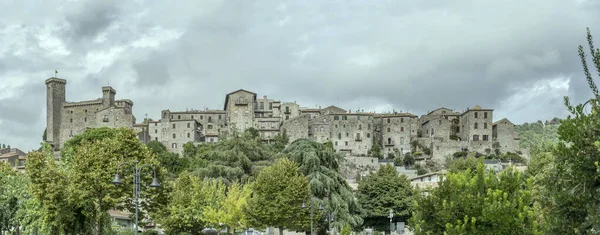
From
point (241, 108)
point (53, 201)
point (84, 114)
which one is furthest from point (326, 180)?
point (84, 114)

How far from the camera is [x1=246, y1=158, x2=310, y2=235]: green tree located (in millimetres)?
40688

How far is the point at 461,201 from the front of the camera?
17.2 meters

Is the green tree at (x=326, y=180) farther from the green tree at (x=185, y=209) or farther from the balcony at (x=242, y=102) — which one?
the balcony at (x=242, y=102)

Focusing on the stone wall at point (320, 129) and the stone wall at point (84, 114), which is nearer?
the stone wall at point (320, 129)

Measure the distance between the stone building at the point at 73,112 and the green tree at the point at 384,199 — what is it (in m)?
85.5

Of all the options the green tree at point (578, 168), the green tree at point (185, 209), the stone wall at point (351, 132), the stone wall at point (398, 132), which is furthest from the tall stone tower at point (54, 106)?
the green tree at point (578, 168)

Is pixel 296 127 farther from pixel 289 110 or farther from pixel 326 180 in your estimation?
pixel 326 180

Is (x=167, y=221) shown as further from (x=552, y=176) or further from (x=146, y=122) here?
(x=146, y=122)

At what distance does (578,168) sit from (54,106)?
147 meters

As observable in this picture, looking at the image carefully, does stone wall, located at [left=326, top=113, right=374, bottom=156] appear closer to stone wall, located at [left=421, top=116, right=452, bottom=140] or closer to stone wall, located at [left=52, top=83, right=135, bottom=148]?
stone wall, located at [left=421, top=116, right=452, bottom=140]

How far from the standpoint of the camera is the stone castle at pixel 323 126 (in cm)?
12975

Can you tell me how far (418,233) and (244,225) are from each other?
27.1 m

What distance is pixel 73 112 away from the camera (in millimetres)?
142875

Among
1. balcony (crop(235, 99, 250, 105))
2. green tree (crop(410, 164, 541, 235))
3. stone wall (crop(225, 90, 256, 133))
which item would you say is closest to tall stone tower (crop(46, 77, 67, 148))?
stone wall (crop(225, 90, 256, 133))
